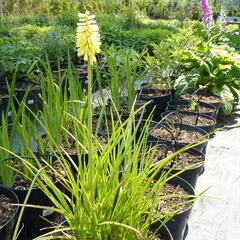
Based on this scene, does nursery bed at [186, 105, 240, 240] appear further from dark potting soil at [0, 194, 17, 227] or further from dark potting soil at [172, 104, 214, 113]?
dark potting soil at [0, 194, 17, 227]

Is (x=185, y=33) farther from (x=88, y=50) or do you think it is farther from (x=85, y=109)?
(x=88, y=50)

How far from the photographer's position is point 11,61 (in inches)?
148

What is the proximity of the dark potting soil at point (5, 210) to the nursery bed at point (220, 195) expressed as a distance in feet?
2.82

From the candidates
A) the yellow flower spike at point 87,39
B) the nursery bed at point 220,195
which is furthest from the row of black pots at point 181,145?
the yellow flower spike at point 87,39

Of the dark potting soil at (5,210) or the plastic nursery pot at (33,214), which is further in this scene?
the plastic nursery pot at (33,214)

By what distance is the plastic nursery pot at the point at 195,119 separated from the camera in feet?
9.96

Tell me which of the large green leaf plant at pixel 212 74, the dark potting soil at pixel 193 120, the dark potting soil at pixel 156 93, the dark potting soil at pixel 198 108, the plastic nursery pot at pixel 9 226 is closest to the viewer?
the plastic nursery pot at pixel 9 226

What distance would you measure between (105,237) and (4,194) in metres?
0.65

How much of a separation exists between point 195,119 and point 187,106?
37 centimetres

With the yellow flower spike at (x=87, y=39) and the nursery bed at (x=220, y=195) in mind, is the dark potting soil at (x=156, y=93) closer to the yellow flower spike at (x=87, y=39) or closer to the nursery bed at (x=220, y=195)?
the nursery bed at (x=220, y=195)

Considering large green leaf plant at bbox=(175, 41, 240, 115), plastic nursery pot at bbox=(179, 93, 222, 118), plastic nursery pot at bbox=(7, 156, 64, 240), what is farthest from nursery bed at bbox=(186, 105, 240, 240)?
plastic nursery pot at bbox=(7, 156, 64, 240)

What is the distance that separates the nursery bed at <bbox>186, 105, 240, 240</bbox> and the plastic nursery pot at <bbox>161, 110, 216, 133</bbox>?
0.31 m

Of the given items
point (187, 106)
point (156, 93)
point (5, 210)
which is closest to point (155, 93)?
point (156, 93)

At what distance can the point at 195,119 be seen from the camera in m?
3.22
